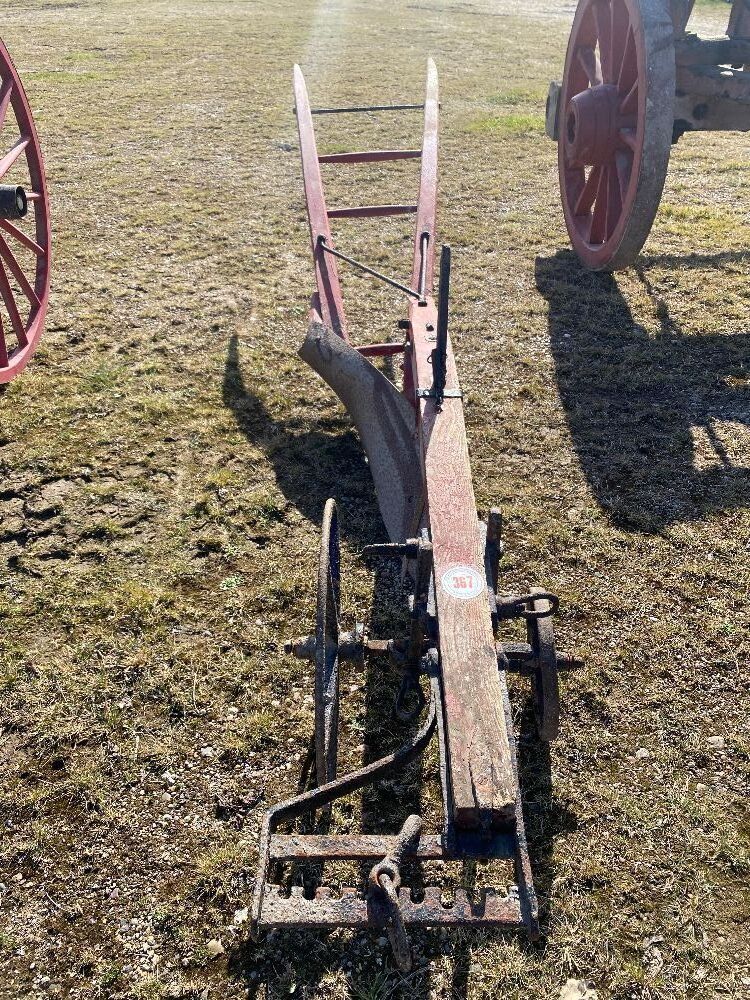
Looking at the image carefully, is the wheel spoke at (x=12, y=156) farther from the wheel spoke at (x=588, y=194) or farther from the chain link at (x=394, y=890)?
the chain link at (x=394, y=890)

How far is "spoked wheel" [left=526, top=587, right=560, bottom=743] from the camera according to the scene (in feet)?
8.82

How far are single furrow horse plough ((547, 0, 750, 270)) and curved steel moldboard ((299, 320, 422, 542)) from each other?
2397 millimetres

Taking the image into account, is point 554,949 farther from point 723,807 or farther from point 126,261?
point 126,261

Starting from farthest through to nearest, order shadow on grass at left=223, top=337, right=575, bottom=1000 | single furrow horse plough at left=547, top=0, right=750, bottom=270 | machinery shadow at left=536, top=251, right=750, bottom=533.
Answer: single furrow horse plough at left=547, top=0, right=750, bottom=270 → machinery shadow at left=536, top=251, right=750, bottom=533 → shadow on grass at left=223, top=337, right=575, bottom=1000

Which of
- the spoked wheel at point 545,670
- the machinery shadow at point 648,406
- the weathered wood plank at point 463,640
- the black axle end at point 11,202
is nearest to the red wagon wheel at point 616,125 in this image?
the machinery shadow at point 648,406

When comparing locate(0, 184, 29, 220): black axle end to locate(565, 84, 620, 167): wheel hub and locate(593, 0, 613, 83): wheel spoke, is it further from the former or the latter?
locate(593, 0, 613, 83): wheel spoke

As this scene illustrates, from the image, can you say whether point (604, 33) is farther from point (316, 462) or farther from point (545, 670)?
point (545, 670)

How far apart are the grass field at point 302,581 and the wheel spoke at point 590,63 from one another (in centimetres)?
144

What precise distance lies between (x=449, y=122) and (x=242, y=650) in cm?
986

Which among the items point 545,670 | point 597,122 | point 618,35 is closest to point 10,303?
point 545,670

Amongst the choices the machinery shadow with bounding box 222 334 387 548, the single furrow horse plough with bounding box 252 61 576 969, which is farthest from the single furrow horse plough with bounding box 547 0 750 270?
the machinery shadow with bounding box 222 334 387 548

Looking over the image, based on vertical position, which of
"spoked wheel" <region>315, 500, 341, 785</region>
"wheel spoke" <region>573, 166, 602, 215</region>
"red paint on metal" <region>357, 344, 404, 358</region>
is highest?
"wheel spoke" <region>573, 166, 602, 215</region>

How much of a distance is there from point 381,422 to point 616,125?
324cm

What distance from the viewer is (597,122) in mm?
5320
